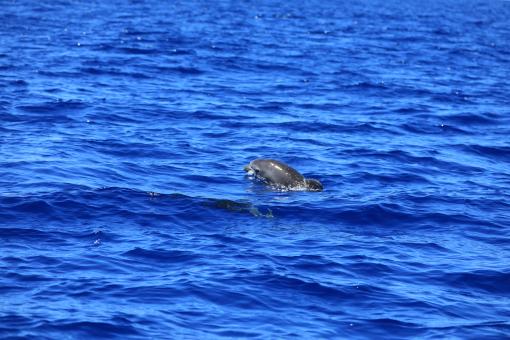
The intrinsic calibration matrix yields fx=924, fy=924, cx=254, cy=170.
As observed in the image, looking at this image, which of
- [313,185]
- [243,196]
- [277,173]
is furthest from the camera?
[277,173]

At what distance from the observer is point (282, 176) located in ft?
60.8

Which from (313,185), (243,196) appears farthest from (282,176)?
A: (243,196)

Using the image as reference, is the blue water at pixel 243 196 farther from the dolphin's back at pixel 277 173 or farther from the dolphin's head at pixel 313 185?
the dolphin's head at pixel 313 185

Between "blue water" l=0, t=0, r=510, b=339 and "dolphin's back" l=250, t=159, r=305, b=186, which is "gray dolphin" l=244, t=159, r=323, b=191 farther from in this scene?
"blue water" l=0, t=0, r=510, b=339

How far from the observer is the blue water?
482 inches

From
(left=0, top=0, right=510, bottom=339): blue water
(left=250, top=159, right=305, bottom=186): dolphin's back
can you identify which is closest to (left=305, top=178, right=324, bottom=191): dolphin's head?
(left=250, top=159, right=305, bottom=186): dolphin's back

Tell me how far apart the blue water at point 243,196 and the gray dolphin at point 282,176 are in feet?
1.18

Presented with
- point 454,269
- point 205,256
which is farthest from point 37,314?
point 454,269

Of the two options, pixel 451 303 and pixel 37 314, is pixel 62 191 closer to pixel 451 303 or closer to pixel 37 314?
pixel 37 314

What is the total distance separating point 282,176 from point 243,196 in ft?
4.21

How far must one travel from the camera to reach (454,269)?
1428 centimetres

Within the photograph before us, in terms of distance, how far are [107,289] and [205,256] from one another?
202cm

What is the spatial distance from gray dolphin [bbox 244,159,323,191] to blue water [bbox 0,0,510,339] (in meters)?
0.36

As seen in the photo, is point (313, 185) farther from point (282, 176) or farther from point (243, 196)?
point (243, 196)
